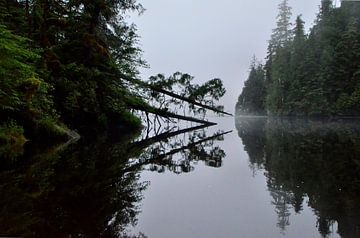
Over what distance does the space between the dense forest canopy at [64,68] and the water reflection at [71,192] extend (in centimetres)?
382

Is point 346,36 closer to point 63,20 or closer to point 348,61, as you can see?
point 348,61

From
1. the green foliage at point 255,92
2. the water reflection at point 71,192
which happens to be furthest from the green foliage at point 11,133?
the green foliage at point 255,92

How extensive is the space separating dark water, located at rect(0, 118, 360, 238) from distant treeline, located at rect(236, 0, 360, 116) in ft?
142

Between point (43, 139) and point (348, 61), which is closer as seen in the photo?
point (43, 139)

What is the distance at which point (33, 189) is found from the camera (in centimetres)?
655

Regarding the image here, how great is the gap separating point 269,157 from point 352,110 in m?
43.9

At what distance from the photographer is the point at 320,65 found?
57281mm

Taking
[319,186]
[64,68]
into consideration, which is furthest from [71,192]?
[64,68]

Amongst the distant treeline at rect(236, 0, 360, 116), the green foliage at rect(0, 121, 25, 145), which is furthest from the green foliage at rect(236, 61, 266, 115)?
the green foliage at rect(0, 121, 25, 145)

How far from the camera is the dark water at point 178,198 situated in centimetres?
455

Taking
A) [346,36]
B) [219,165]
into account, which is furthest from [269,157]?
[346,36]

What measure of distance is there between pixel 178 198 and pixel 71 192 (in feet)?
6.56

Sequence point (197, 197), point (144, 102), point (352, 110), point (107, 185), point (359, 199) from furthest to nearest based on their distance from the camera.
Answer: point (352, 110)
point (144, 102)
point (107, 185)
point (197, 197)
point (359, 199)

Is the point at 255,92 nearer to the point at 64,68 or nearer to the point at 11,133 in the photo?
the point at 64,68
